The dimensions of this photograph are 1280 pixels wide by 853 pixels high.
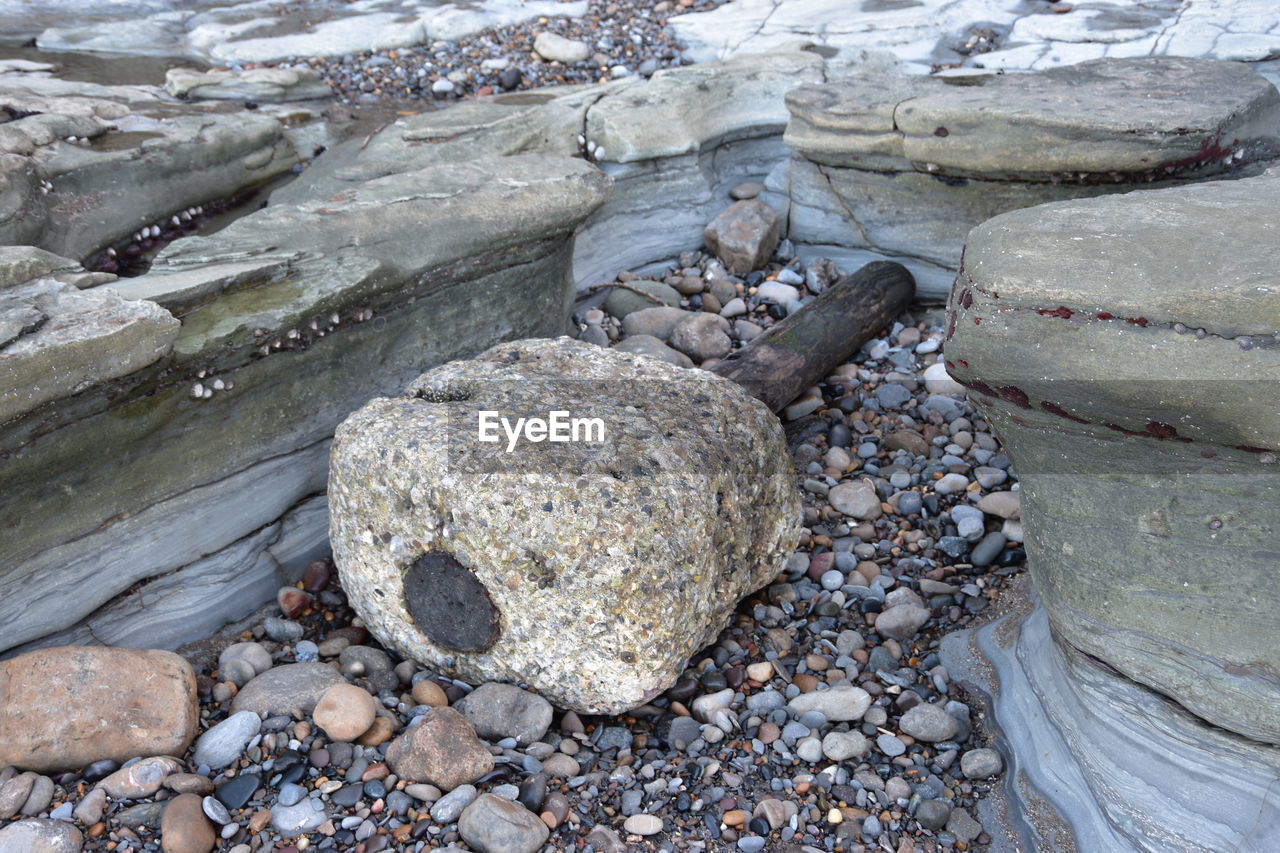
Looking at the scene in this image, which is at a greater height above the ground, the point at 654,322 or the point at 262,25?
the point at 262,25

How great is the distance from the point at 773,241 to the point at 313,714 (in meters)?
3.45

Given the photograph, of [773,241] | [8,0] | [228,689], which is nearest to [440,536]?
[228,689]

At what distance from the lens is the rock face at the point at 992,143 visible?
4020mm

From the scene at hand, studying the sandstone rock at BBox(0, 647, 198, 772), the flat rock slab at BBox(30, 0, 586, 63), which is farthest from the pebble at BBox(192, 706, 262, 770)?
the flat rock slab at BBox(30, 0, 586, 63)

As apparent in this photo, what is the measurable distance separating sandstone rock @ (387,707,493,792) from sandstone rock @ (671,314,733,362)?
2.35m

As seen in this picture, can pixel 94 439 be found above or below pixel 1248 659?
above

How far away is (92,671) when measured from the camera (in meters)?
2.73

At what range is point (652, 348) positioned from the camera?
440 cm

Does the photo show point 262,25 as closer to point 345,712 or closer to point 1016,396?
point 345,712

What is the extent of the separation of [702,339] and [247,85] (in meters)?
3.34

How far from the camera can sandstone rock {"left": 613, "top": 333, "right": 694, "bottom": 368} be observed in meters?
4.38

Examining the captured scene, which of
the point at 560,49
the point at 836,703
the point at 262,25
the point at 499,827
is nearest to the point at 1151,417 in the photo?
the point at 836,703

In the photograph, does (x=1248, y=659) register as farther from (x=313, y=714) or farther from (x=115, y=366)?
(x=115, y=366)

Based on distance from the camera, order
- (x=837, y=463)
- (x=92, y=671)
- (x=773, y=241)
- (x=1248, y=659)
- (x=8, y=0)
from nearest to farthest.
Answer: (x=1248, y=659)
(x=92, y=671)
(x=837, y=463)
(x=773, y=241)
(x=8, y=0)
